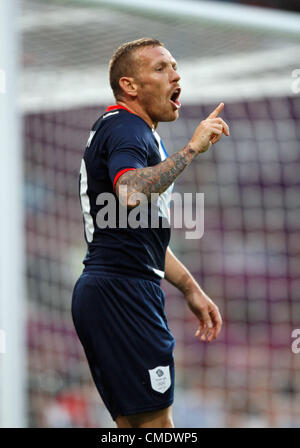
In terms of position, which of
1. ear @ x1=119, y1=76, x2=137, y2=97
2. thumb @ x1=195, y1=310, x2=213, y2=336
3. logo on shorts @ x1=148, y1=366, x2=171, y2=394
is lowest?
logo on shorts @ x1=148, y1=366, x2=171, y2=394

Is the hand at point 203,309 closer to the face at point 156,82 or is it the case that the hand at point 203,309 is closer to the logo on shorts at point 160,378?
the logo on shorts at point 160,378

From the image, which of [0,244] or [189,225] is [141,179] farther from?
[189,225]

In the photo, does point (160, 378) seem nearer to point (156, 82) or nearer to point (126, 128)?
point (126, 128)

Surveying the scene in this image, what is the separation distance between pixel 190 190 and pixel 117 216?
4639mm

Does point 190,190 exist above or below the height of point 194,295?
above

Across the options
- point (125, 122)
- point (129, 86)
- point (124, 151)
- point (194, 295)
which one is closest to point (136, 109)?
point (129, 86)

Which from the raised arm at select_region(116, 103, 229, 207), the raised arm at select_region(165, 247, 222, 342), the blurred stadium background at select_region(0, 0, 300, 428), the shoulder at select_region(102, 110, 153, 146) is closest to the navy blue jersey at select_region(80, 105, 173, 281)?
the shoulder at select_region(102, 110, 153, 146)

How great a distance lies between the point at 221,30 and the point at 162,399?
7.57 ft

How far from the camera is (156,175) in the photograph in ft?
6.23

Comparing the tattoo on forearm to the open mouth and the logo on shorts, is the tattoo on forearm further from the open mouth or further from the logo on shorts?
the logo on shorts

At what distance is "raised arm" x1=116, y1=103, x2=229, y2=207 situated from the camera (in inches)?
73.1

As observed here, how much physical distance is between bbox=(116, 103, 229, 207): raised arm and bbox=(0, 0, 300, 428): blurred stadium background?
3.96 ft
